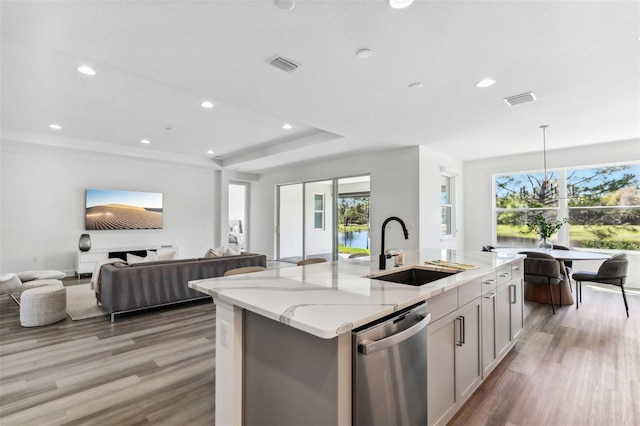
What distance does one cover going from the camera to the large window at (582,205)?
17.7ft

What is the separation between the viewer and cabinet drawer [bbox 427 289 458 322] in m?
1.67

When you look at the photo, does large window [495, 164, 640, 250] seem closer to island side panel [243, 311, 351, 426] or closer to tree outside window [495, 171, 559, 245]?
tree outside window [495, 171, 559, 245]

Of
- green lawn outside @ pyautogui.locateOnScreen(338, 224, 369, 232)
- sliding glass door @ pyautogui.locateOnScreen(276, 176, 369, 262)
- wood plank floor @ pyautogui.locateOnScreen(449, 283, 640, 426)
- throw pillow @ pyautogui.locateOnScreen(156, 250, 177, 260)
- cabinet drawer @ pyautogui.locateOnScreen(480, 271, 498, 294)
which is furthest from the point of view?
sliding glass door @ pyautogui.locateOnScreen(276, 176, 369, 262)

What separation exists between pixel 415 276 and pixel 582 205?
5.41 meters

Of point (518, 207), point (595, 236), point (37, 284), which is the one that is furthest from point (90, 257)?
point (595, 236)

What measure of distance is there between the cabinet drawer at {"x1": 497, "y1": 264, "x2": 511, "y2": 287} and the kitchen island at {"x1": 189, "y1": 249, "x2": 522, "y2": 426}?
505mm

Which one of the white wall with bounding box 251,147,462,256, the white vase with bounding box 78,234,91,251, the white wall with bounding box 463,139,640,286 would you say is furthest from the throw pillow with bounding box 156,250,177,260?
the white wall with bounding box 463,139,640,286

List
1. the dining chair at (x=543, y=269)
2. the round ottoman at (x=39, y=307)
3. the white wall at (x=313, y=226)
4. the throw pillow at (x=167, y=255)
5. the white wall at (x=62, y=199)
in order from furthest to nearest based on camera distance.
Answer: the white wall at (x=313, y=226), the white wall at (x=62, y=199), the throw pillow at (x=167, y=255), the dining chair at (x=543, y=269), the round ottoman at (x=39, y=307)

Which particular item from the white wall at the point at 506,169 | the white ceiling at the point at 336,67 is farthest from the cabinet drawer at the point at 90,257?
the white wall at the point at 506,169

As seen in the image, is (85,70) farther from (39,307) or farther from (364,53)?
(364,53)

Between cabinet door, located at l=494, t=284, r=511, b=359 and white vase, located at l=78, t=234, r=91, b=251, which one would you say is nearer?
cabinet door, located at l=494, t=284, r=511, b=359

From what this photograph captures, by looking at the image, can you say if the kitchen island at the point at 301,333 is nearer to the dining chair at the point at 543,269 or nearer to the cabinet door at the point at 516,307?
the cabinet door at the point at 516,307

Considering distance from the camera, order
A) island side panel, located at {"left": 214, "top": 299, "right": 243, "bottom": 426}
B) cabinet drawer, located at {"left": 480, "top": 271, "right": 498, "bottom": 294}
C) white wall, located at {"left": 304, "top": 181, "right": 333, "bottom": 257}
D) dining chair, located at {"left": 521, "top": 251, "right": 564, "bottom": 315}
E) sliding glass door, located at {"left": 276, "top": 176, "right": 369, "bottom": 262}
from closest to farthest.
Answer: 1. island side panel, located at {"left": 214, "top": 299, "right": 243, "bottom": 426}
2. cabinet drawer, located at {"left": 480, "top": 271, "right": 498, "bottom": 294}
3. dining chair, located at {"left": 521, "top": 251, "right": 564, "bottom": 315}
4. sliding glass door, located at {"left": 276, "top": 176, "right": 369, "bottom": 262}
5. white wall, located at {"left": 304, "top": 181, "right": 333, "bottom": 257}

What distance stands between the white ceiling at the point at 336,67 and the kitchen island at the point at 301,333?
1.72m
